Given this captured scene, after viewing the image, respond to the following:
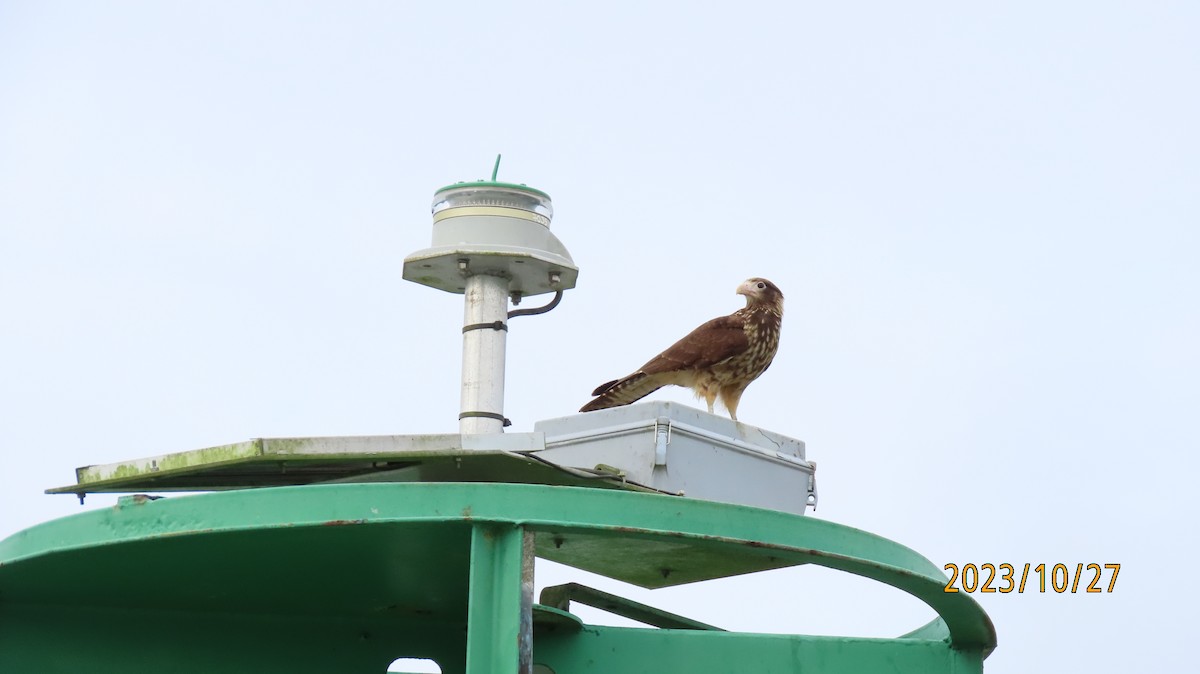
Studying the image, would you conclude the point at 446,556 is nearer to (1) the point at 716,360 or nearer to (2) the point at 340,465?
(2) the point at 340,465

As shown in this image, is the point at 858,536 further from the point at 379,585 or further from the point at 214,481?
the point at 214,481

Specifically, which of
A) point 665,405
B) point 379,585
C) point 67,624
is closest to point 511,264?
point 665,405

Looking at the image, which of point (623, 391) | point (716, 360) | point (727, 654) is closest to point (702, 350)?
point (716, 360)

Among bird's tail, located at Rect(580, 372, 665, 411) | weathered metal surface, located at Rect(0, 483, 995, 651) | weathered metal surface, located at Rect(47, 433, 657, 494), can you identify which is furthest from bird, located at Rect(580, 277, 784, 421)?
weathered metal surface, located at Rect(47, 433, 657, 494)

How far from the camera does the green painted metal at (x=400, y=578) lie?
4707mm

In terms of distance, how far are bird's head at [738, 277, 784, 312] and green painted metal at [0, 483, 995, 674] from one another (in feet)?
13.0

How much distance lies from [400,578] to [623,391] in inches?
168

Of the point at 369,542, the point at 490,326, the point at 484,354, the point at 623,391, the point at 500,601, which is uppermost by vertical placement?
the point at 623,391

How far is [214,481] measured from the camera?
5578 millimetres

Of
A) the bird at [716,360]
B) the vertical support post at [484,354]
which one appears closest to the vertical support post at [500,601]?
the vertical support post at [484,354]

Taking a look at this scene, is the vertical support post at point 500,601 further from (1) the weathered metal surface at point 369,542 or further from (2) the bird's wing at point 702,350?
(2) the bird's wing at point 702,350

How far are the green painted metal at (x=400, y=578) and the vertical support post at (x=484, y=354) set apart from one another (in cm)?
148

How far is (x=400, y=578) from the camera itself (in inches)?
216

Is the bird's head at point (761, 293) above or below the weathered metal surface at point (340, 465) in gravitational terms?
above
